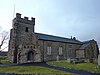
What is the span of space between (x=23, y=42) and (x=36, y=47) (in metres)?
5.86

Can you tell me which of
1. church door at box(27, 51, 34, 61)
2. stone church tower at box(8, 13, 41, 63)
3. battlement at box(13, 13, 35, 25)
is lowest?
church door at box(27, 51, 34, 61)

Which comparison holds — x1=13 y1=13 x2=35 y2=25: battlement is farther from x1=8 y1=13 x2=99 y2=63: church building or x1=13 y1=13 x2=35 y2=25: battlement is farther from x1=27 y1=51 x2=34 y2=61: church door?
x1=27 y1=51 x2=34 y2=61: church door

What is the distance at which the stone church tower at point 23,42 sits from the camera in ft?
138

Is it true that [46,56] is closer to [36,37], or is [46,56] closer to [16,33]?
[36,37]

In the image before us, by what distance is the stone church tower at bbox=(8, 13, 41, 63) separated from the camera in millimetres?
41969

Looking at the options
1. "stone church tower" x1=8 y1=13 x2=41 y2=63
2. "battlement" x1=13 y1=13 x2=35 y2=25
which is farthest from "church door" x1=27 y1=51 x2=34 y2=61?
"battlement" x1=13 y1=13 x2=35 y2=25

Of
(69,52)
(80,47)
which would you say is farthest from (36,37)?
(80,47)

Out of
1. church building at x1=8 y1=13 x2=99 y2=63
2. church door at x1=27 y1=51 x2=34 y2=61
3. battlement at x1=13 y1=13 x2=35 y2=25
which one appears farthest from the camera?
battlement at x1=13 y1=13 x2=35 y2=25

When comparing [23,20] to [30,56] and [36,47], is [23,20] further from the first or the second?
[30,56]

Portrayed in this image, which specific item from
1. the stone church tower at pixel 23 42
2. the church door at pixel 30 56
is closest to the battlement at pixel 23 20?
the stone church tower at pixel 23 42

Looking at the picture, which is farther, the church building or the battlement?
the battlement

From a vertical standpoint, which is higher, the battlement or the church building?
the battlement

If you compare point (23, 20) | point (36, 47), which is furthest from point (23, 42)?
point (23, 20)

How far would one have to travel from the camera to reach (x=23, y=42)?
4659 centimetres
